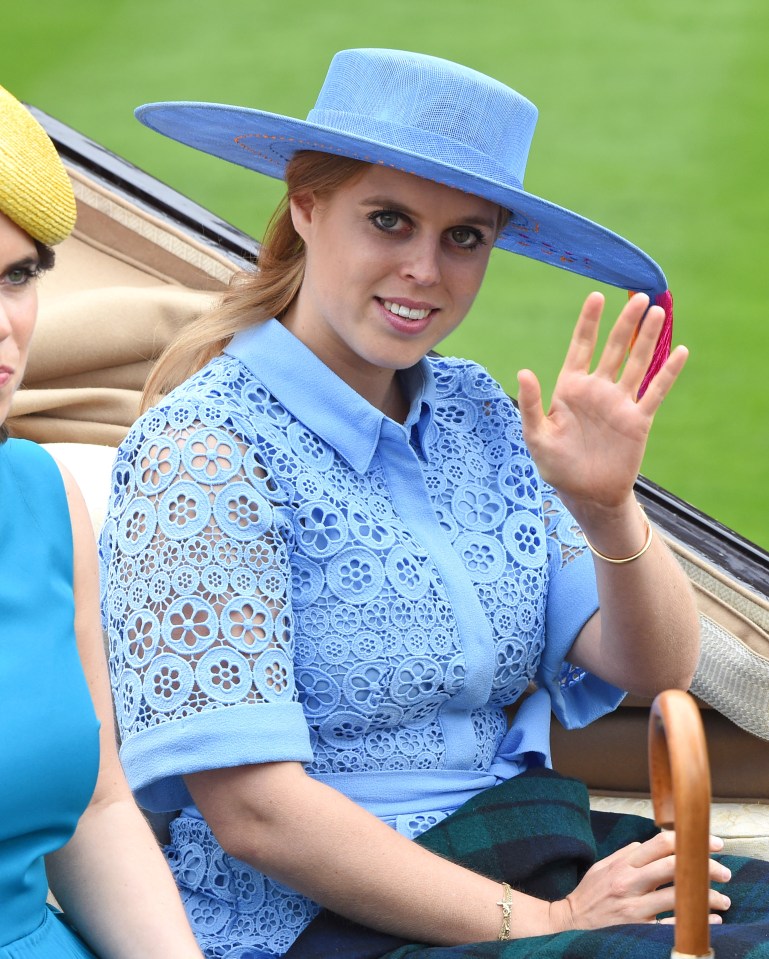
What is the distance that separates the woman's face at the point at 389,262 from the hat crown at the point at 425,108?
0.15 ft

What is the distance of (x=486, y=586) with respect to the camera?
1.77 metres

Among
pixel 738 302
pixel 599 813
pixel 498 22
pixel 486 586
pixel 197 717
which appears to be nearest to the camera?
pixel 197 717

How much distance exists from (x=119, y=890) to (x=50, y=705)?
20 centimetres

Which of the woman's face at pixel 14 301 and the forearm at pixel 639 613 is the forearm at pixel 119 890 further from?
the forearm at pixel 639 613

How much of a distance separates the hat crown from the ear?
94 mm

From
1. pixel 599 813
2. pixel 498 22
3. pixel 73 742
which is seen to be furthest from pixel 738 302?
pixel 73 742

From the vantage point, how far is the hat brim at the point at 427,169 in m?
1.66

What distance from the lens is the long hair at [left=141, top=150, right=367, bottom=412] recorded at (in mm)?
1754

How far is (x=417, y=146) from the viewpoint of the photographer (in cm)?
171

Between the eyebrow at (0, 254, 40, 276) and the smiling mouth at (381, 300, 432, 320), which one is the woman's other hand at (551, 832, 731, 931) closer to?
the smiling mouth at (381, 300, 432, 320)

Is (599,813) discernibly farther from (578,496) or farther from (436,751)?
(578,496)

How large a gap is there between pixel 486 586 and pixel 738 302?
425 cm

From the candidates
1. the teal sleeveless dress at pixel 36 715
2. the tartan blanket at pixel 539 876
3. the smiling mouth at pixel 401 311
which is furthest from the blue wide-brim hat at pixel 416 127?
the tartan blanket at pixel 539 876

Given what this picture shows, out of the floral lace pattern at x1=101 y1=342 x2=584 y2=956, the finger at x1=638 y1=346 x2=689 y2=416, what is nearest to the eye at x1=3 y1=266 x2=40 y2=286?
the floral lace pattern at x1=101 y1=342 x2=584 y2=956
